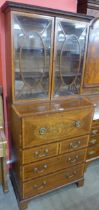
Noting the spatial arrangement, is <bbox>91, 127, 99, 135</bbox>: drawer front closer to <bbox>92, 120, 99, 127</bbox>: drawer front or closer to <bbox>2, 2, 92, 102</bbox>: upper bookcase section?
<bbox>92, 120, 99, 127</bbox>: drawer front

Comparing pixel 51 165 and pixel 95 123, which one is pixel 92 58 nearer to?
pixel 95 123

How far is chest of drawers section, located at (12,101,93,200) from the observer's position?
60.3 inches

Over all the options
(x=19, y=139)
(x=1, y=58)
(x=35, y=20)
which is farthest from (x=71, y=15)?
(x=19, y=139)

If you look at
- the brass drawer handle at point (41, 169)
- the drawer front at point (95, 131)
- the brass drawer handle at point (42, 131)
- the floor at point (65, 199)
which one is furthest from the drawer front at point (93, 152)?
the brass drawer handle at point (42, 131)

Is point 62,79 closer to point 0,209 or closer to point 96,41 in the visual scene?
point 96,41

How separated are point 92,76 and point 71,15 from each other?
0.79 m

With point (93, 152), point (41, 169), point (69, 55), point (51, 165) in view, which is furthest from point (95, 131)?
point (69, 55)

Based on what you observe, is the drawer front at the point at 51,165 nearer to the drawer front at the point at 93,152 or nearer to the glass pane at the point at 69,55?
the drawer front at the point at 93,152

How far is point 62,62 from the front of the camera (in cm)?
180

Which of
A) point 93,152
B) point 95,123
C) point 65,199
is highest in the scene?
point 95,123

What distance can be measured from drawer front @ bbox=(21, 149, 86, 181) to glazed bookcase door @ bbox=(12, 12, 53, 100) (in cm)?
62

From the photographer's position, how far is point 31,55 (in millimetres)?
1645

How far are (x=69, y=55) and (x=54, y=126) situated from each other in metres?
0.74

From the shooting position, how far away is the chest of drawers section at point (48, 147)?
1.53m
